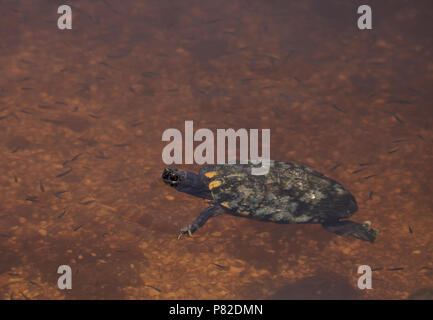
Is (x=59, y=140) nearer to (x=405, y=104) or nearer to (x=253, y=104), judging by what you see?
(x=253, y=104)

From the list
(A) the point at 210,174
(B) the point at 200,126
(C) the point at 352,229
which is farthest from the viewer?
(B) the point at 200,126

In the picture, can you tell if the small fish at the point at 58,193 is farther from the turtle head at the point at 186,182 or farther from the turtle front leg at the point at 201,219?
the turtle front leg at the point at 201,219

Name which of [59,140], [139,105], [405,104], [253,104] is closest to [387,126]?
[405,104]

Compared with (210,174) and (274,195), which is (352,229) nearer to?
(274,195)

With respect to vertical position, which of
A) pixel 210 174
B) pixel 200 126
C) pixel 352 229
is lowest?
pixel 352 229

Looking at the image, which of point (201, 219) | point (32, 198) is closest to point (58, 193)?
point (32, 198)

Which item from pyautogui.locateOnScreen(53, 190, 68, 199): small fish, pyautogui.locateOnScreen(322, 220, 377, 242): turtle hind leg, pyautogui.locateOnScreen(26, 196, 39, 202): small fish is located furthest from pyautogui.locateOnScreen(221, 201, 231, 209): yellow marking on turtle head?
pyautogui.locateOnScreen(26, 196, 39, 202): small fish
